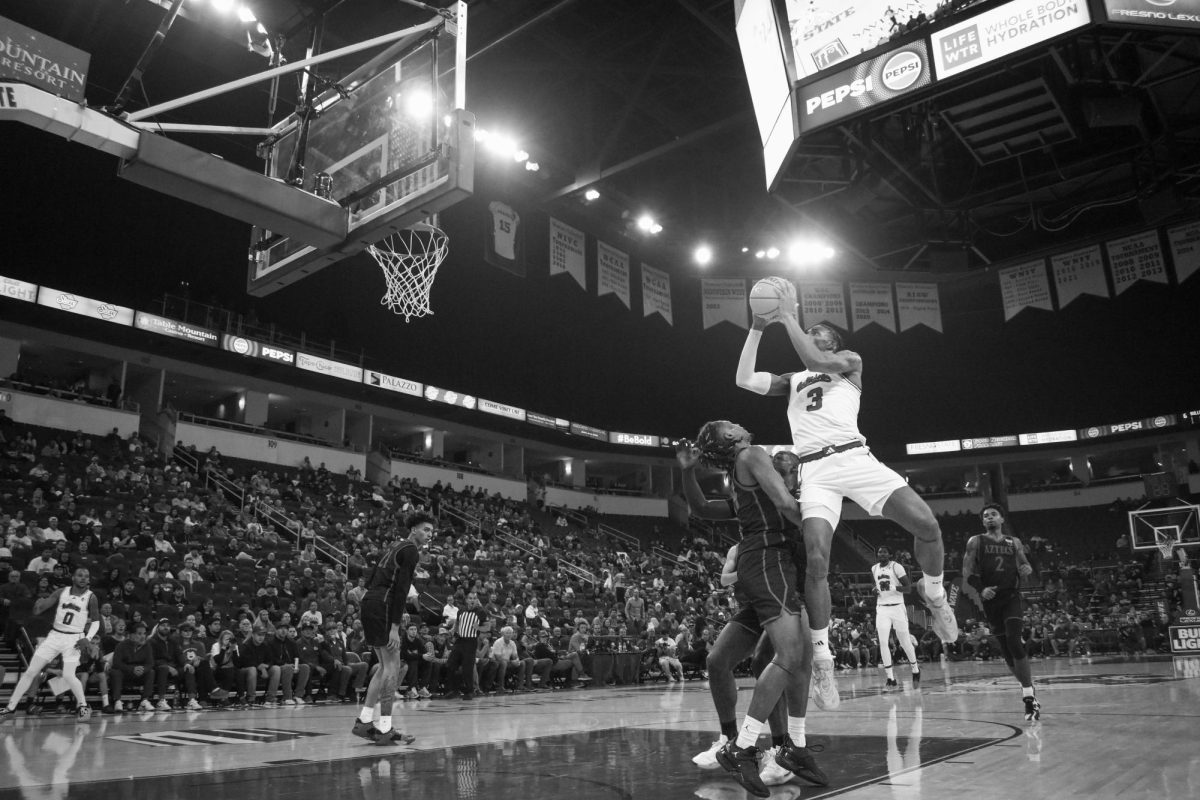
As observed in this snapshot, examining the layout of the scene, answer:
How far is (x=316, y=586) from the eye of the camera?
654 inches

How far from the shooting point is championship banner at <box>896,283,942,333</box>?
25.4 m

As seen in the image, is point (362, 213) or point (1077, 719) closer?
point (1077, 719)

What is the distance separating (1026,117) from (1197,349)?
25.3m

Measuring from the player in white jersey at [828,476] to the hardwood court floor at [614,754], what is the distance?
803mm

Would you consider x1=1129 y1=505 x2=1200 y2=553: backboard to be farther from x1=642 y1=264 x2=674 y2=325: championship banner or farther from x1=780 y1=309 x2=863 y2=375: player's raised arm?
x1=780 y1=309 x2=863 y2=375: player's raised arm

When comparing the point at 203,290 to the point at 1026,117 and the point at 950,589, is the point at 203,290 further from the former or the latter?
the point at 950,589

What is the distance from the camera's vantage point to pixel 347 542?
20.9 metres

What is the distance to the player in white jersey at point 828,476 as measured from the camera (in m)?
4.27

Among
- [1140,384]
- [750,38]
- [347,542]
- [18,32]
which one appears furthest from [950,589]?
[18,32]

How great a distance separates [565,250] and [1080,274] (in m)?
14.5

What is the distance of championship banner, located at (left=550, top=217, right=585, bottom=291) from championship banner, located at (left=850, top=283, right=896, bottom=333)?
8956 millimetres

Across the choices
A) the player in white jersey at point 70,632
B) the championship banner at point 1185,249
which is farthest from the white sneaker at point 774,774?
the championship banner at point 1185,249

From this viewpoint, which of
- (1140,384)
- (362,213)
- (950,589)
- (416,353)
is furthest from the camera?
(1140,384)

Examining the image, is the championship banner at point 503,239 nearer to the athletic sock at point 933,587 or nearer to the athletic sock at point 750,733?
the athletic sock at point 933,587
